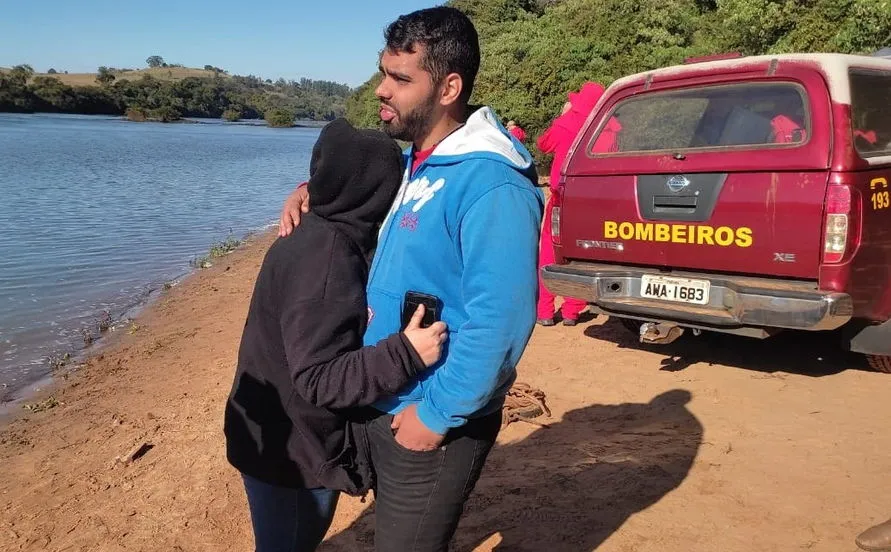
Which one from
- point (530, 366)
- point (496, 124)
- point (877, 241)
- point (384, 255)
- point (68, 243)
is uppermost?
point (496, 124)

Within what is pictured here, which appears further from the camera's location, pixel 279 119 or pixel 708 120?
pixel 279 119

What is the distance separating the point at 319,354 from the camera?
6.15ft

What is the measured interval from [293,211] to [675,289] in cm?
349

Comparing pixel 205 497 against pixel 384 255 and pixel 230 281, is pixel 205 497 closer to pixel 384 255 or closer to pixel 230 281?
pixel 384 255

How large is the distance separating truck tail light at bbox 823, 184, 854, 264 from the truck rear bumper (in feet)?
0.81

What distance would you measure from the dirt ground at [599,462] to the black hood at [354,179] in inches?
78.8

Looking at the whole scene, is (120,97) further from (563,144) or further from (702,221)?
(702,221)

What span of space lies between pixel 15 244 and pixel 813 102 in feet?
48.5

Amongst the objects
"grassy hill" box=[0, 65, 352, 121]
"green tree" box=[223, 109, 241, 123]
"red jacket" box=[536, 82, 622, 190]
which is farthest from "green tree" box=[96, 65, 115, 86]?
"red jacket" box=[536, 82, 622, 190]

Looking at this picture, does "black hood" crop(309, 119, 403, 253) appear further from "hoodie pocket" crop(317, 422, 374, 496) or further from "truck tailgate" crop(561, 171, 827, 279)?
"truck tailgate" crop(561, 171, 827, 279)

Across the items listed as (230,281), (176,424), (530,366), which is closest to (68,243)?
(230,281)

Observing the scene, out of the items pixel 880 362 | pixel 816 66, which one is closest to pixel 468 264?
pixel 816 66

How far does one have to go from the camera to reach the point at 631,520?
11.5 ft

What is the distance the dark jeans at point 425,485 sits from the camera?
1917 millimetres
